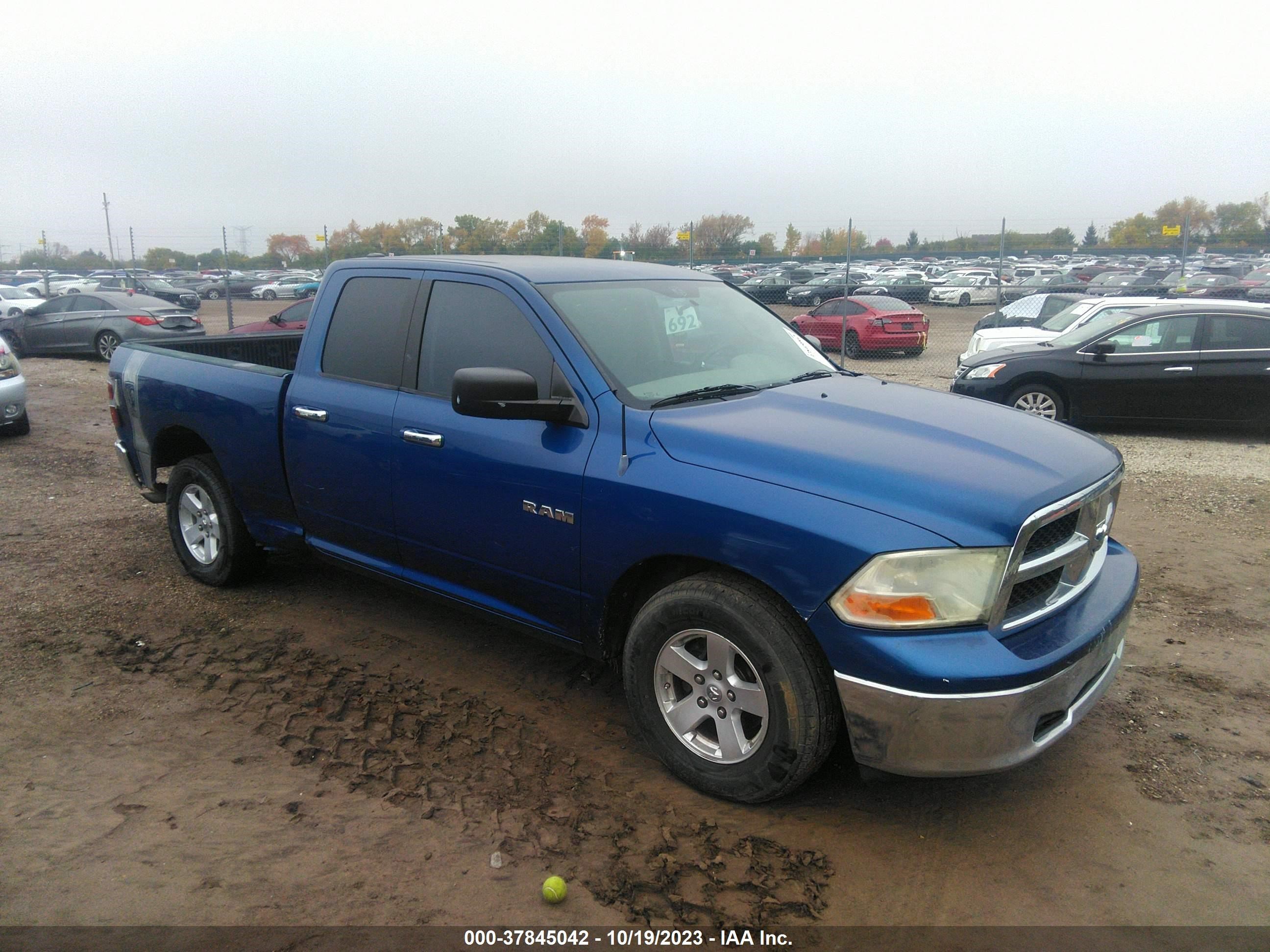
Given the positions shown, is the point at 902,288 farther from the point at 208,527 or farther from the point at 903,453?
the point at 903,453

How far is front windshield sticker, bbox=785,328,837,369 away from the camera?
4496mm

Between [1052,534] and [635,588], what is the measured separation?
4.81ft

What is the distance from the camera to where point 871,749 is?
279cm

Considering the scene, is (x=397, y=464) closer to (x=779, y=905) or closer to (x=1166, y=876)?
(x=779, y=905)

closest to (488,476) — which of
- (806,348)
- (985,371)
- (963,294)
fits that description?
(806,348)

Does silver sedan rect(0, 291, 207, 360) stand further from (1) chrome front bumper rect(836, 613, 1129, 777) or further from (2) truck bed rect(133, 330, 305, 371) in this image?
(1) chrome front bumper rect(836, 613, 1129, 777)

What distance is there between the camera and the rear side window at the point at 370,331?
415 centimetres

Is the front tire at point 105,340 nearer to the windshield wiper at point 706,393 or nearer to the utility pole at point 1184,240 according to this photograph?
the windshield wiper at point 706,393

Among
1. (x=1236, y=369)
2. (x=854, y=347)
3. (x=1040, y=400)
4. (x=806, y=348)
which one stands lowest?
Answer: (x=1040, y=400)

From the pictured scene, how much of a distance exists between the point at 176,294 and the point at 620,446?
1355 inches

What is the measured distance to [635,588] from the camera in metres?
3.38

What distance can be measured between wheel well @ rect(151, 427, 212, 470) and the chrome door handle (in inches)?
79.6

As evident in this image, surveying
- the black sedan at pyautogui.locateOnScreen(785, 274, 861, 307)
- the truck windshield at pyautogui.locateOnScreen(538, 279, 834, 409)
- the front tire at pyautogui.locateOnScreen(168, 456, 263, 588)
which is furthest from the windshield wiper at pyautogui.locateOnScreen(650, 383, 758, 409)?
the black sedan at pyautogui.locateOnScreen(785, 274, 861, 307)

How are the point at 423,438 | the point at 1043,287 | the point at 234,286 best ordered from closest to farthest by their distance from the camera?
the point at 423,438 < the point at 1043,287 < the point at 234,286
